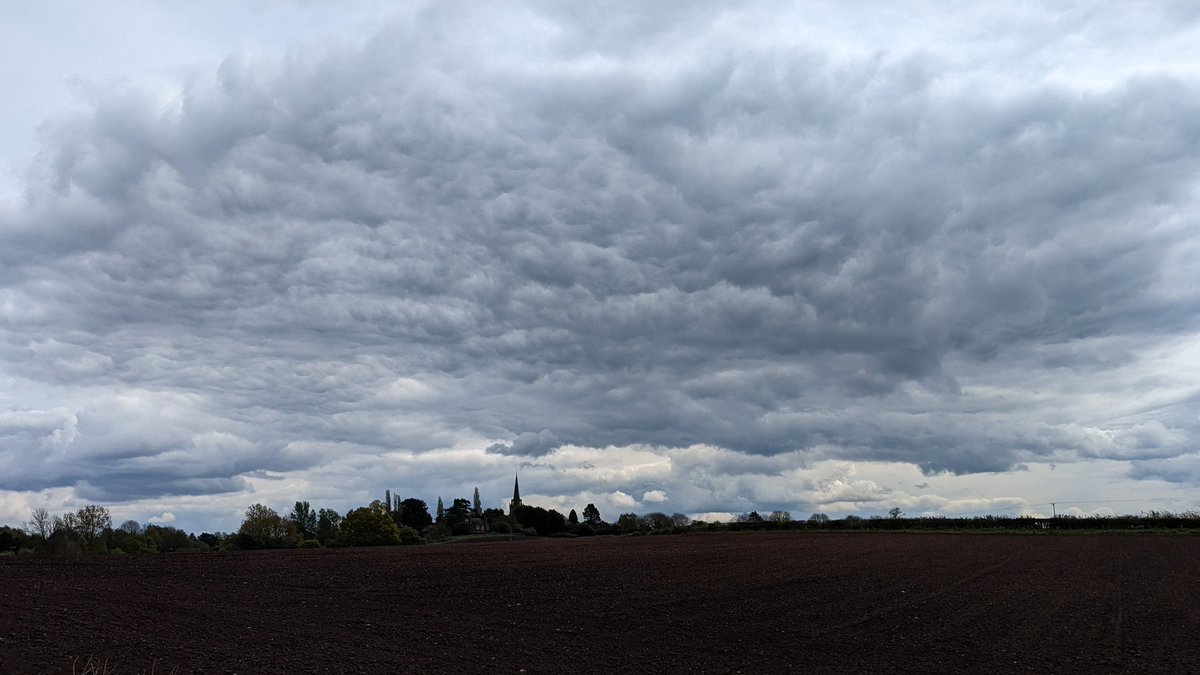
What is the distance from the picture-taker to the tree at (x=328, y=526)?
116 metres

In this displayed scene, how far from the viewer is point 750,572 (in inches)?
1762

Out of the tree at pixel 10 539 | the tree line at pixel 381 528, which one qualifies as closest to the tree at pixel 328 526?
the tree line at pixel 381 528

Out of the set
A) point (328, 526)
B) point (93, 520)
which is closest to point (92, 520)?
point (93, 520)

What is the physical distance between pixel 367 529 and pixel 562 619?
73.7 meters

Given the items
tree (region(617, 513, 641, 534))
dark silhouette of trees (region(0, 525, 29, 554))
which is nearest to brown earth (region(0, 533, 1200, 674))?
dark silhouette of trees (region(0, 525, 29, 554))

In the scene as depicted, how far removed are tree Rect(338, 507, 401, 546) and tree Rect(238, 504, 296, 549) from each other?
5.92 m

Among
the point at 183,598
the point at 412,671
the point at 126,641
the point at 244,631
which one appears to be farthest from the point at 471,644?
the point at 183,598

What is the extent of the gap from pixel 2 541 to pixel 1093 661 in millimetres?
65886

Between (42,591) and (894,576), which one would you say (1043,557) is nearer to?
(894,576)

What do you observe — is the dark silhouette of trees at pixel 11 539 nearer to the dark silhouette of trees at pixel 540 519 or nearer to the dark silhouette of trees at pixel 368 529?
the dark silhouette of trees at pixel 368 529

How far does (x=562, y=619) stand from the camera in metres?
26.9

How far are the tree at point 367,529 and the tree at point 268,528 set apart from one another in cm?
592

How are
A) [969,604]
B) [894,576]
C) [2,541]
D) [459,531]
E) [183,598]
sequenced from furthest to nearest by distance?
[459,531], [2,541], [894,576], [969,604], [183,598]

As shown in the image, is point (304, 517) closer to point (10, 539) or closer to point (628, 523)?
point (628, 523)
